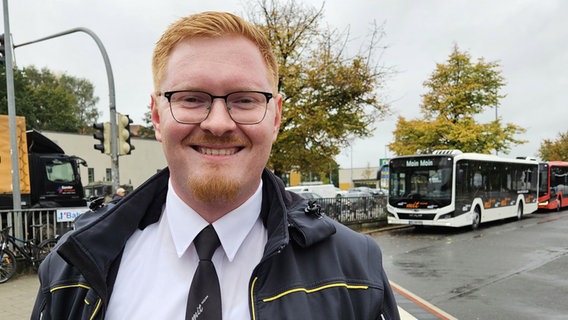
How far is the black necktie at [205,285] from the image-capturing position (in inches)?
53.3

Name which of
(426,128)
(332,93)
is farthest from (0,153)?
(426,128)

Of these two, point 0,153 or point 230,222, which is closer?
point 230,222

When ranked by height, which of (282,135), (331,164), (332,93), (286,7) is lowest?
(331,164)

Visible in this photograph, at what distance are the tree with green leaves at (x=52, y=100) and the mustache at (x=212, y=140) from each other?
43125 millimetres

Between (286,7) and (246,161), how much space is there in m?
14.9

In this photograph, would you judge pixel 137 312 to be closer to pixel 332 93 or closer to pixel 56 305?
pixel 56 305

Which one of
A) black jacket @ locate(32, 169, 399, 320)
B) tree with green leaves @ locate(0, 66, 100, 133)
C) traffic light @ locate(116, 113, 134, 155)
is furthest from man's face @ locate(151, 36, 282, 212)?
tree with green leaves @ locate(0, 66, 100, 133)

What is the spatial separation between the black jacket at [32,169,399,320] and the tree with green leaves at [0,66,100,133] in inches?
1688

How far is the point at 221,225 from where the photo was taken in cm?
150

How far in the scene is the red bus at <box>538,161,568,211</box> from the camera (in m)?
26.0

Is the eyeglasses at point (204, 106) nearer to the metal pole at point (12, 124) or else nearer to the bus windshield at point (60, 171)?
the metal pole at point (12, 124)

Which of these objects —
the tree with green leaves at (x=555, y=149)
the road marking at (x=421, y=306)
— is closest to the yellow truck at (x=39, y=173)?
the road marking at (x=421, y=306)

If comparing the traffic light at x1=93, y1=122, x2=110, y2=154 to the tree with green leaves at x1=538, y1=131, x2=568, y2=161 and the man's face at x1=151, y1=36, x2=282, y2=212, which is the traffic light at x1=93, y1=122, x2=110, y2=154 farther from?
the tree with green leaves at x1=538, y1=131, x2=568, y2=161

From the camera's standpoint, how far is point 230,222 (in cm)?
151
